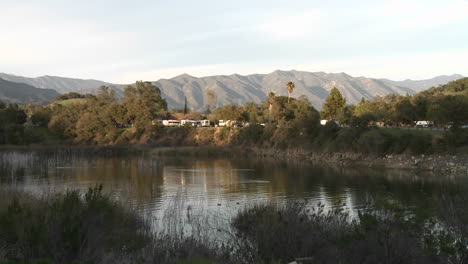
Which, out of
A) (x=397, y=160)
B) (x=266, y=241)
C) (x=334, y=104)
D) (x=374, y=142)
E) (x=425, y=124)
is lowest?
(x=397, y=160)

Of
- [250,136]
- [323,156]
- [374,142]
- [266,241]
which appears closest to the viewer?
[266,241]

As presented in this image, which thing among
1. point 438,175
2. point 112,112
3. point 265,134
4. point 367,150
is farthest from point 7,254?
point 112,112

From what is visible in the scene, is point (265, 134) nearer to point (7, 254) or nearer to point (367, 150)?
point (367, 150)

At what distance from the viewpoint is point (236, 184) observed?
43.2m

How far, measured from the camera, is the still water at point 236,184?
103 feet

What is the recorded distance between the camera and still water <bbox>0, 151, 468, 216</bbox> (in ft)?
103

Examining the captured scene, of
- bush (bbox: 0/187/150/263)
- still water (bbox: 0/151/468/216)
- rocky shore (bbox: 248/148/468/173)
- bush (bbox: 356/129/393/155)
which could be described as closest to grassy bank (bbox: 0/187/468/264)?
bush (bbox: 0/187/150/263)

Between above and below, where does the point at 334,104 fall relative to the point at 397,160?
above

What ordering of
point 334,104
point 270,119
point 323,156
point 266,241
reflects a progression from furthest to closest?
point 270,119, point 334,104, point 323,156, point 266,241

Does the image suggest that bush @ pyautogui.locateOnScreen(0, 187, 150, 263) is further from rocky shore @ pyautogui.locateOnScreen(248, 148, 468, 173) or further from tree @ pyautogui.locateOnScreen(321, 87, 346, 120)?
tree @ pyautogui.locateOnScreen(321, 87, 346, 120)

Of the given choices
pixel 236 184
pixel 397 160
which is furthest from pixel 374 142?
pixel 236 184

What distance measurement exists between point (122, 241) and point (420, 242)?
10.0 meters

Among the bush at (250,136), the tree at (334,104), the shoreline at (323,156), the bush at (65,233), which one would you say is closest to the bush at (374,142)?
the shoreline at (323,156)

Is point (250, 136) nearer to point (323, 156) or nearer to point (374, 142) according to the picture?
point (323, 156)
